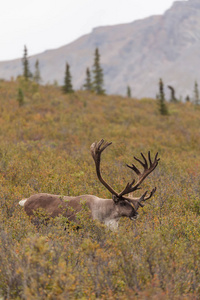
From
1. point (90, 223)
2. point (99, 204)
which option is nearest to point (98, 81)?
point (99, 204)

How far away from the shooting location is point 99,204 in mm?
6457

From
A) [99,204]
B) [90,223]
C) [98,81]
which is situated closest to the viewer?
[90,223]

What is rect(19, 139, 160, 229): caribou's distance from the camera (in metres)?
6.11

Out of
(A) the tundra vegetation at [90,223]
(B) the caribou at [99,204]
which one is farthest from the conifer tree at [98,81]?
(B) the caribou at [99,204]

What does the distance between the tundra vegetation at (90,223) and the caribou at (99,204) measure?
27 cm

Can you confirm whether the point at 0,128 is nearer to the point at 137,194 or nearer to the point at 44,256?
the point at 137,194

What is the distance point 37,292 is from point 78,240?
1.71 metres

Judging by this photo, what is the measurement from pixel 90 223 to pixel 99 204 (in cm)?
63

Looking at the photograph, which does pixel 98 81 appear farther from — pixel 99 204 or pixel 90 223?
pixel 90 223

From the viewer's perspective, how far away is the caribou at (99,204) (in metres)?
6.11

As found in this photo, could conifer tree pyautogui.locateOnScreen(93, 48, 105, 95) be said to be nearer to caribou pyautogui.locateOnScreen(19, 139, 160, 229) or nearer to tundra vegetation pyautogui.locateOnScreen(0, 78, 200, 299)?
tundra vegetation pyautogui.locateOnScreen(0, 78, 200, 299)

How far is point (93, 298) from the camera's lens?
11.4ft

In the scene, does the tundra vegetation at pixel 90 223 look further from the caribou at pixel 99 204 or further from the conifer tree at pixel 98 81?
the conifer tree at pixel 98 81

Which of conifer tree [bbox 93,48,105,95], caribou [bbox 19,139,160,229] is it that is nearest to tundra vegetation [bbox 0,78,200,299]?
caribou [bbox 19,139,160,229]
